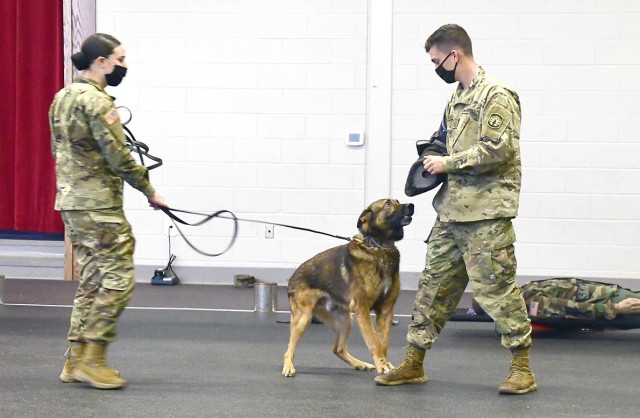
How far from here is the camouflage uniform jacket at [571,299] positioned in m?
6.33

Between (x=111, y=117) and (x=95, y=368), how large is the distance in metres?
1.20

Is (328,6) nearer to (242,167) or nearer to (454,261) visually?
(242,167)

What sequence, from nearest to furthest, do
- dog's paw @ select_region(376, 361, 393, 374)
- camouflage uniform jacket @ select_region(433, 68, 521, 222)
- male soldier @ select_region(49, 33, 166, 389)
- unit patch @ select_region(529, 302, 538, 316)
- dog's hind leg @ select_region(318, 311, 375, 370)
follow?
camouflage uniform jacket @ select_region(433, 68, 521, 222), male soldier @ select_region(49, 33, 166, 389), dog's paw @ select_region(376, 361, 393, 374), dog's hind leg @ select_region(318, 311, 375, 370), unit patch @ select_region(529, 302, 538, 316)

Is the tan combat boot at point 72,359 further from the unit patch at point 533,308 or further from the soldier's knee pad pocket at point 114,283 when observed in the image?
the unit patch at point 533,308

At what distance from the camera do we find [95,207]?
186 inches

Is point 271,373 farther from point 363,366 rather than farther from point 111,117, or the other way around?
point 111,117

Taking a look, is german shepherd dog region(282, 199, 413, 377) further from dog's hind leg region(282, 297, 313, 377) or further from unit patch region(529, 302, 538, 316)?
unit patch region(529, 302, 538, 316)

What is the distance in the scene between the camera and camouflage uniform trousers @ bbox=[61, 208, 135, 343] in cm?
472

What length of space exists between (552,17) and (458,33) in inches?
172

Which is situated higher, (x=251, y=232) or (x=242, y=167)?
(x=242, y=167)

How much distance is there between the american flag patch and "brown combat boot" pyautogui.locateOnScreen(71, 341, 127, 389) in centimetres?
105

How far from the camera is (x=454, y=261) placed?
15.8 ft

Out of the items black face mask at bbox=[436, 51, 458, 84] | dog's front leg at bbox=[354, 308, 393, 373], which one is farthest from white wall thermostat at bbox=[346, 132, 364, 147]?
black face mask at bbox=[436, 51, 458, 84]

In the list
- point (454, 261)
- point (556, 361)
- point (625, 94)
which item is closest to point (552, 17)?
point (625, 94)
